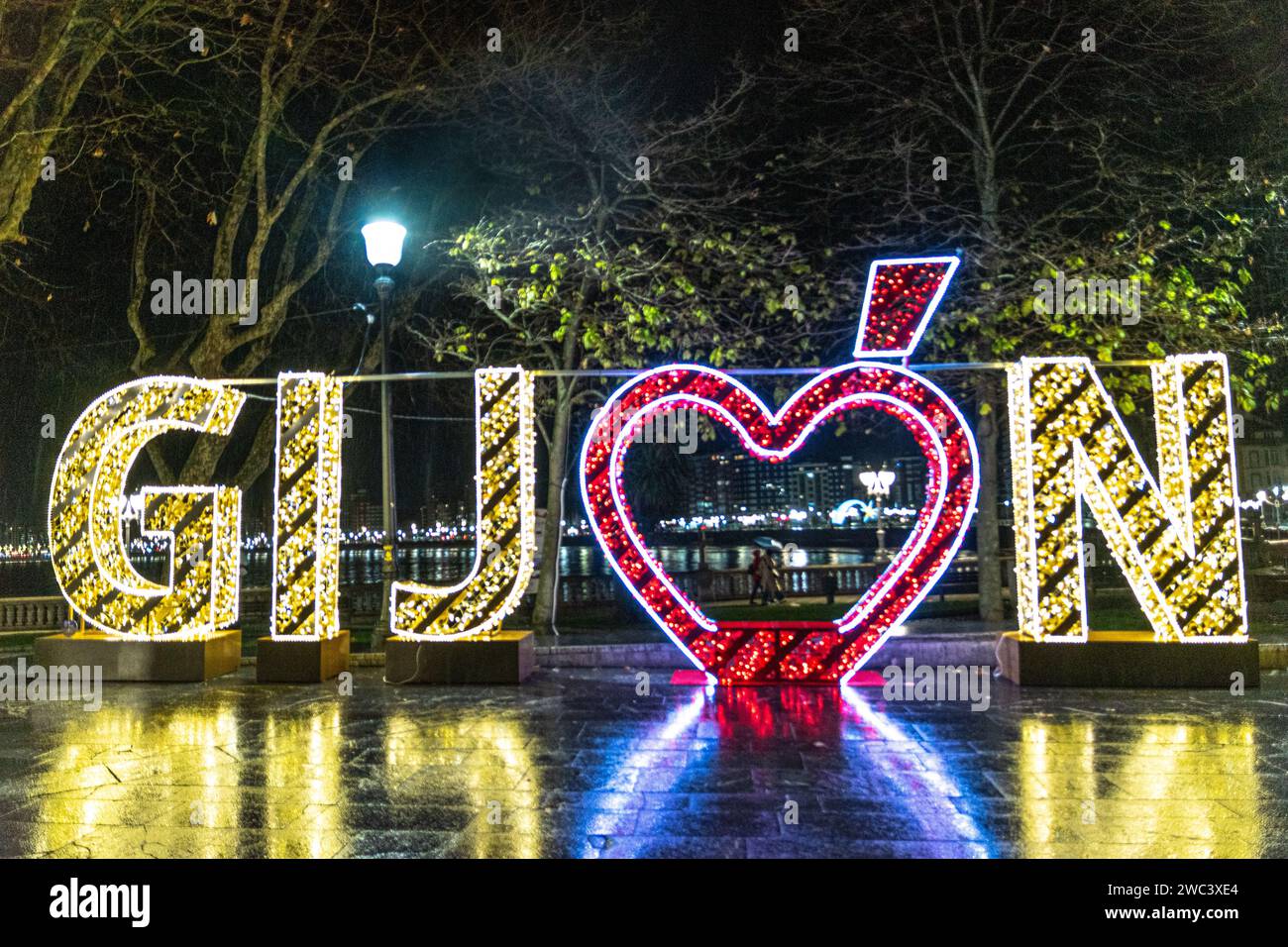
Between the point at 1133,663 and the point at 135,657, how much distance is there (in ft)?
35.6

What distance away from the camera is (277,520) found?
1052 centimetres

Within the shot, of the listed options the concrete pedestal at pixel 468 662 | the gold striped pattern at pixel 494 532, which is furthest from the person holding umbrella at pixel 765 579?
the gold striped pattern at pixel 494 532

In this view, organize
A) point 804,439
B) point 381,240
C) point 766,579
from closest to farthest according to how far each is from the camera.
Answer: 1. point 804,439
2. point 381,240
3. point 766,579

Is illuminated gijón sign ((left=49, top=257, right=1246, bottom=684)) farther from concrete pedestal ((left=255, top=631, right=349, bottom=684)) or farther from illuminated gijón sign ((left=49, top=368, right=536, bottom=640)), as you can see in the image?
concrete pedestal ((left=255, top=631, right=349, bottom=684))

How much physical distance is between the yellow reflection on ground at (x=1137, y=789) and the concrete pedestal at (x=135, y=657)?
873 centimetres

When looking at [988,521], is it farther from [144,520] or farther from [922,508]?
[144,520]

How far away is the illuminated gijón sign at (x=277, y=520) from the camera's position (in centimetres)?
1020

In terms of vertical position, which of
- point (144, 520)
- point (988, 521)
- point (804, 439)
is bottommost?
point (988, 521)

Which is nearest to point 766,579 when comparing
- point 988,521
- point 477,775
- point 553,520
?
point 553,520

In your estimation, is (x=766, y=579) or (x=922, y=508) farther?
(x=766, y=579)

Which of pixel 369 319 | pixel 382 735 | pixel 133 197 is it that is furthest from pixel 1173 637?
pixel 133 197

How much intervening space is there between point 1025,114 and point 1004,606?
8.48 m

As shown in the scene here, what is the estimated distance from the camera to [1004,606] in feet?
57.5
